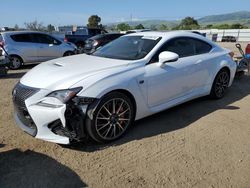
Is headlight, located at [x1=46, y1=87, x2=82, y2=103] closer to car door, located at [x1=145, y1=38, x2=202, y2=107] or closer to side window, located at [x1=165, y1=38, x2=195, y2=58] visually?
car door, located at [x1=145, y1=38, x2=202, y2=107]

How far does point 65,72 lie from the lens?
3914 mm

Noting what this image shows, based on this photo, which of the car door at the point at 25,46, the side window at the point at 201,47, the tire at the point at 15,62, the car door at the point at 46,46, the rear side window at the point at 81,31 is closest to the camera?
the side window at the point at 201,47

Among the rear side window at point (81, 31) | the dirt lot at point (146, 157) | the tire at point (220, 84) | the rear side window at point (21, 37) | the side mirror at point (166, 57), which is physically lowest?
the dirt lot at point (146, 157)

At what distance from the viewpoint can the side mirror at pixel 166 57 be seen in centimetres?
432

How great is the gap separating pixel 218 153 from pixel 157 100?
1.26 metres

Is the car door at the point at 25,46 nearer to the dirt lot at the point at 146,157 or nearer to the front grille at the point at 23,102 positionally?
the dirt lot at the point at 146,157

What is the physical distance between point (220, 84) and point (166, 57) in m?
2.23

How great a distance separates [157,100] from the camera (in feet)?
14.7

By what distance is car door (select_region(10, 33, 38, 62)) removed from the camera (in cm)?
1091

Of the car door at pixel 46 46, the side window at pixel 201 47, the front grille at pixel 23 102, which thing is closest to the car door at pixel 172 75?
the side window at pixel 201 47

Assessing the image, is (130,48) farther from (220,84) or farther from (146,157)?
(220,84)

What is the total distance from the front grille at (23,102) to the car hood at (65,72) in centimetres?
8

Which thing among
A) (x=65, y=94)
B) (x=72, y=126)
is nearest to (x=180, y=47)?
(x=65, y=94)

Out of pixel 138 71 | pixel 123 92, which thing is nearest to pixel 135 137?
pixel 123 92
